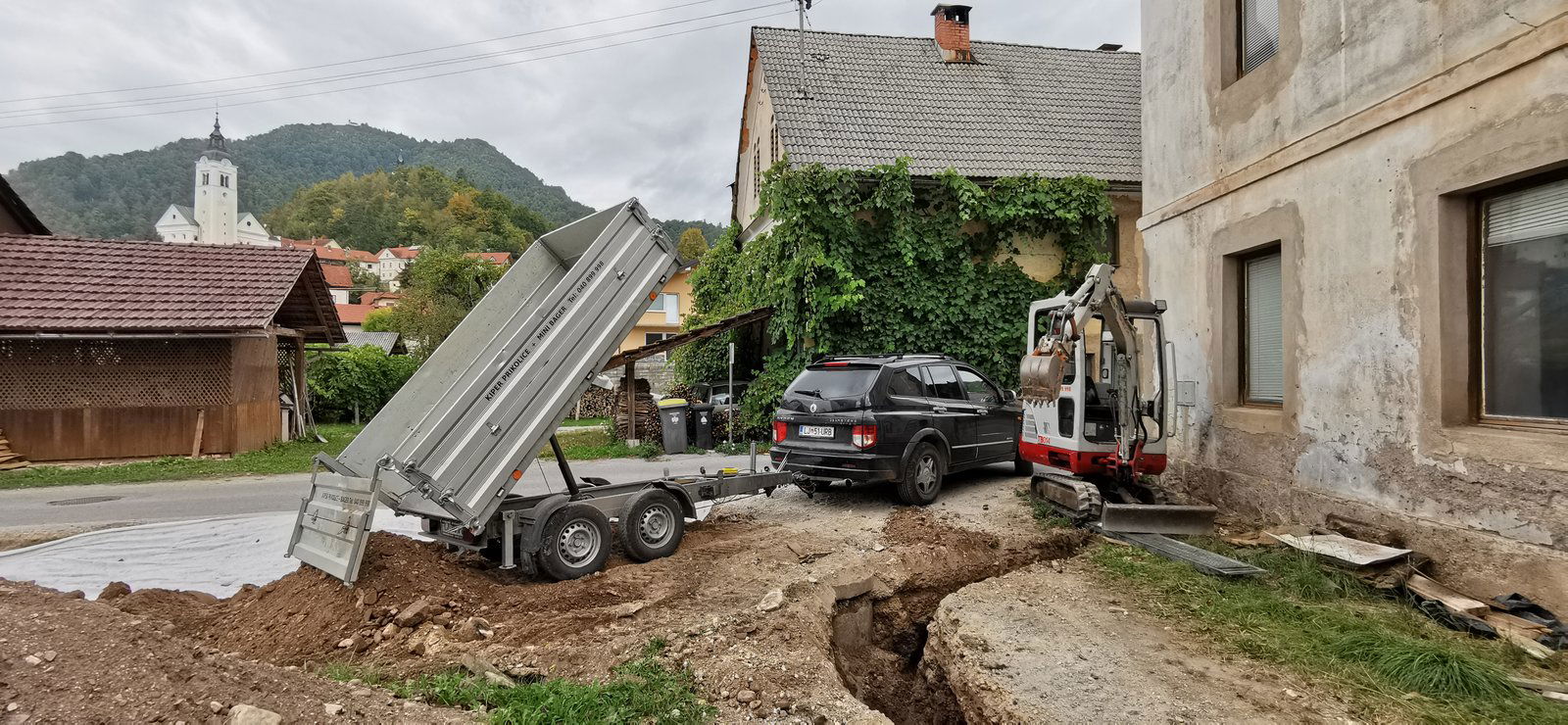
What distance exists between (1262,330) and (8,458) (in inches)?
765

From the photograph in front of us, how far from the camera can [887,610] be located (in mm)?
5809

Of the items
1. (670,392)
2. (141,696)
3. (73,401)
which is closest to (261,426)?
(73,401)

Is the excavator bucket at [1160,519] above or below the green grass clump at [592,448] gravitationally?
above

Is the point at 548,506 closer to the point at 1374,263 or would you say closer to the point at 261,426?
the point at 1374,263

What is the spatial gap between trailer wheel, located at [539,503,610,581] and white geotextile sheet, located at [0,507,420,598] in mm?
2348

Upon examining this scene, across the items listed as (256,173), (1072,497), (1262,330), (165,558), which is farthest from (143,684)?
(256,173)

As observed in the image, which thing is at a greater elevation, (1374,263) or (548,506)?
(1374,263)

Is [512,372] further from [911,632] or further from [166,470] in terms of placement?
[166,470]

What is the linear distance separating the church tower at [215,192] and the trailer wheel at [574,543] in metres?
115

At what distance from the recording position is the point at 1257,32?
7254mm

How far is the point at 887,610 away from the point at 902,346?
→ 28.4 ft

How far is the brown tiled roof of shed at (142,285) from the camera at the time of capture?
14289 mm

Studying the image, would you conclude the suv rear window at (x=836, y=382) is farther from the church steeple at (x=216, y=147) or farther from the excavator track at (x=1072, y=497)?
the church steeple at (x=216, y=147)

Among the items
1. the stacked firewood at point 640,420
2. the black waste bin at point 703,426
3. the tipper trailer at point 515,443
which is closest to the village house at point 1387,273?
the tipper trailer at point 515,443
